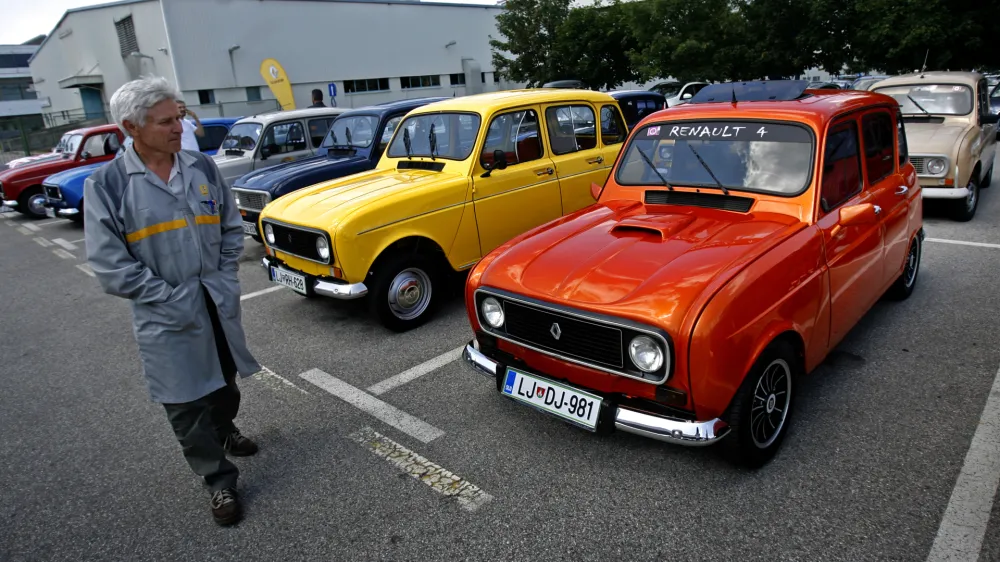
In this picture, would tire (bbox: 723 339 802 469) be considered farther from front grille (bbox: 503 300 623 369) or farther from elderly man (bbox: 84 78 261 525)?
elderly man (bbox: 84 78 261 525)

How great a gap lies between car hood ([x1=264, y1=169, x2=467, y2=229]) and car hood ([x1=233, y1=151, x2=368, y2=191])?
148cm

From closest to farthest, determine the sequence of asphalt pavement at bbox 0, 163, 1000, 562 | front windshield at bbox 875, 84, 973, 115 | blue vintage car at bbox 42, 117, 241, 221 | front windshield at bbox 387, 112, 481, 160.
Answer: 1. asphalt pavement at bbox 0, 163, 1000, 562
2. front windshield at bbox 387, 112, 481, 160
3. front windshield at bbox 875, 84, 973, 115
4. blue vintage car at bbox 42, 117, 241, 221

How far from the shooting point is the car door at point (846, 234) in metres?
3.51

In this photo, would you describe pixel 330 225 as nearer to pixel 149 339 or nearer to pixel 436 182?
pixel 436 182

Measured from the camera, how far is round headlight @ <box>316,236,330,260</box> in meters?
5.00

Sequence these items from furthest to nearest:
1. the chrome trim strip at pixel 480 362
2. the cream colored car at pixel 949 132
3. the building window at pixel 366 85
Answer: the building window at pixel 366 85 < the cream colored car at pixel 949 132 < the chrome trim strip at pixel 480 362

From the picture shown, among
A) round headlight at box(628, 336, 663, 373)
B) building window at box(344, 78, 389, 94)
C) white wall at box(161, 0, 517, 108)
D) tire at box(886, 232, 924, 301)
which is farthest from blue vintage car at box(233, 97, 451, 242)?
building window at box(344, 78, 389, 94)

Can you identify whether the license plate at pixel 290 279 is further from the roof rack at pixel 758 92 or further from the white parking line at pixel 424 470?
the roof rack at pixel 758 92

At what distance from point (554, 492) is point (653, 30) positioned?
21.5m

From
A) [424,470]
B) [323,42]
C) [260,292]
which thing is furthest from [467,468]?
[323,42]

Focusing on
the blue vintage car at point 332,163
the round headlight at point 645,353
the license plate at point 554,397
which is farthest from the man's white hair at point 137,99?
the blue vintage car at point 332,163

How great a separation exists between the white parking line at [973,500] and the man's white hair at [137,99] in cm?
381

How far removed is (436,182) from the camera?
5.54m

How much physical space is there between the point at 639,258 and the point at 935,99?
7.79 metres
